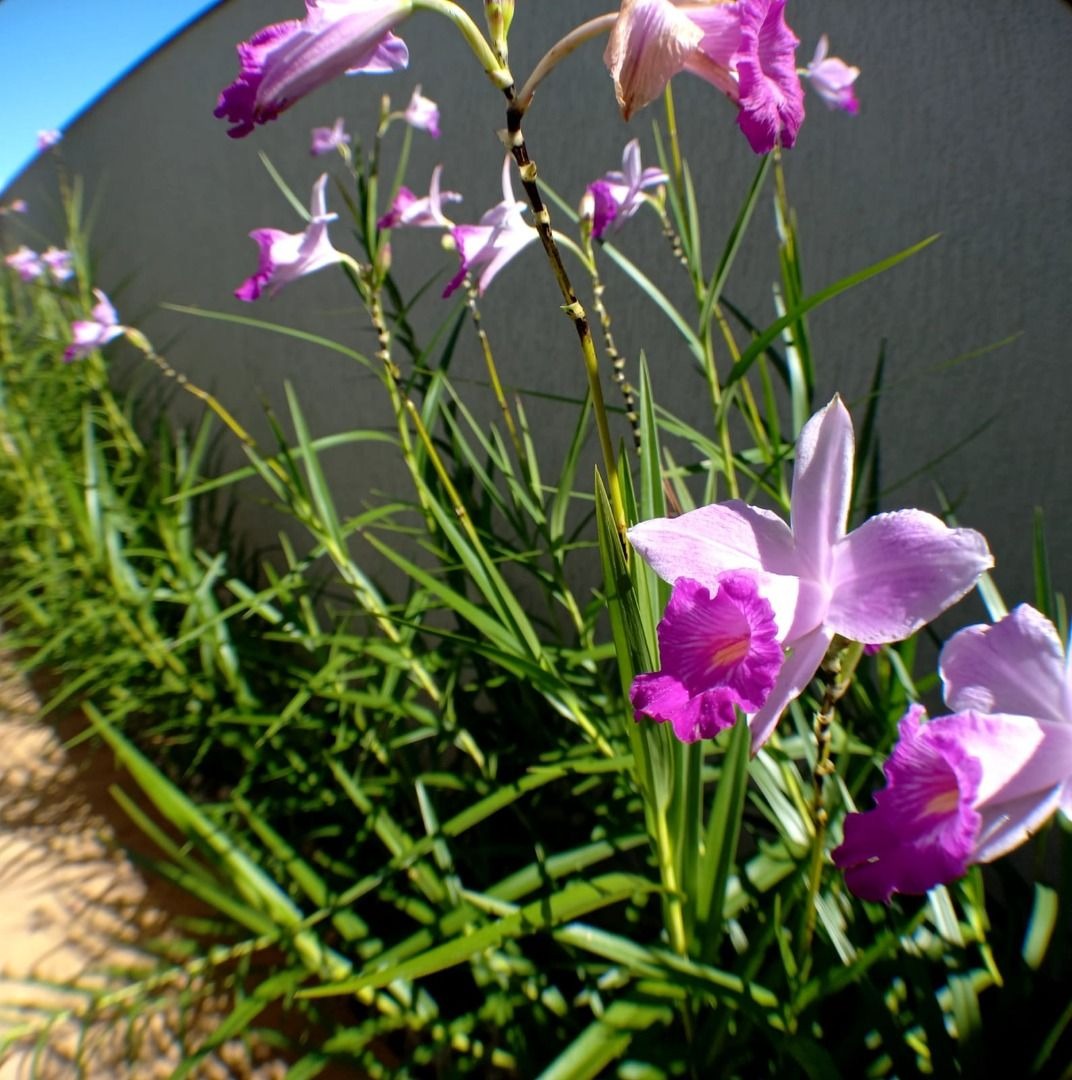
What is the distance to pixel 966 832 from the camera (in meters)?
0.25

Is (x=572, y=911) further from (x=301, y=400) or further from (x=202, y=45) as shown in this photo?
(x=202, y=45)

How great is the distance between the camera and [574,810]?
1.13m

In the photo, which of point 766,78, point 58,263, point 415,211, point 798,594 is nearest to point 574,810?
point 415,211

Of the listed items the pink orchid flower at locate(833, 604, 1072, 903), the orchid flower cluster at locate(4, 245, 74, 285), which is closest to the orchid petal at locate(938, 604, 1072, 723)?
the pink orchid flower at locate(833, 604, 1072, 903)

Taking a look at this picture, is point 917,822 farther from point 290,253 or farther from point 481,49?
point 290,253

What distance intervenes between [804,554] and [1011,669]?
8 cm

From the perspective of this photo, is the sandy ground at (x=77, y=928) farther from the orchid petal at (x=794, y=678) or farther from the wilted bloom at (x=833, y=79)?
the wilted bloom at (x=833, y=79)

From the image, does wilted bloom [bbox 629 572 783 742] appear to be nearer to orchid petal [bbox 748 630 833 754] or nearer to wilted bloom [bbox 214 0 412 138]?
orchid petal [bbox 748 630 833 754]

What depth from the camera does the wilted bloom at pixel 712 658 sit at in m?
0.28

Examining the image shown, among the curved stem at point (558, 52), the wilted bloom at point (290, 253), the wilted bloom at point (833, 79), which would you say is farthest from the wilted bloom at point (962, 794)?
the wilted bloom at point (833, 79)

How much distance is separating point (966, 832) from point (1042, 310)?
2.51 ft

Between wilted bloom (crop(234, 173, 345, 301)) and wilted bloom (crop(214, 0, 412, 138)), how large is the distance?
1.09 feet

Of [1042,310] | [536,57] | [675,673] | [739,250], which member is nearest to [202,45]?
[536,57]

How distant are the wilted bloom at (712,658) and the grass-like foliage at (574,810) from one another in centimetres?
5
